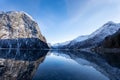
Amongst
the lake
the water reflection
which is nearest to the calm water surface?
the lake

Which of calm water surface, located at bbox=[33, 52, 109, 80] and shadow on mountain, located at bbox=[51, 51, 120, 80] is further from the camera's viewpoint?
shadow on mountain, located at bbox=[51, 51, 120, 80]

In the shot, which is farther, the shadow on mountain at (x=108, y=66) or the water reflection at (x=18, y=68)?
the shadow on mountain at (x=108, y=66)

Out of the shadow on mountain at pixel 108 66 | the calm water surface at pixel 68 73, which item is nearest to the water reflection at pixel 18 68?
the calm water surface at pixel 68 73

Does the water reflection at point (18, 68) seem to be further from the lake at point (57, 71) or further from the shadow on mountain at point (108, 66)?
the shadow on mountain at point (108, 66)

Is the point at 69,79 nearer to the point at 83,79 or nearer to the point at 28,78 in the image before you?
the point at 83,79

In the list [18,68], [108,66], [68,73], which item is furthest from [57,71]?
[108,66]

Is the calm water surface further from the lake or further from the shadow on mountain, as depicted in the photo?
the shadow on mountain

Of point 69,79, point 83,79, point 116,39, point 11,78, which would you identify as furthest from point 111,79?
point 116,39

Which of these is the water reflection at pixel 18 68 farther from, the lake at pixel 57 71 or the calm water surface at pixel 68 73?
the calm water surface at pixel 68 73

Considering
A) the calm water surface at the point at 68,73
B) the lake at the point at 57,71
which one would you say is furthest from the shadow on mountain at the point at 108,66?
the calm water surface at the point at 68,73

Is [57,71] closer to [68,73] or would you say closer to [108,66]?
[68,73]

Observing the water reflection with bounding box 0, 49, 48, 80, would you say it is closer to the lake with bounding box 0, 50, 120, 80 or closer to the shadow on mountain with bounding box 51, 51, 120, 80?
the lake with bounding box 0, 50, 120, 80

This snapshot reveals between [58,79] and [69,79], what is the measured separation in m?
1.65

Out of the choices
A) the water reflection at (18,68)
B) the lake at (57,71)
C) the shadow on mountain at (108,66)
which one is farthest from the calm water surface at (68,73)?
the water reflection at (18,68)
